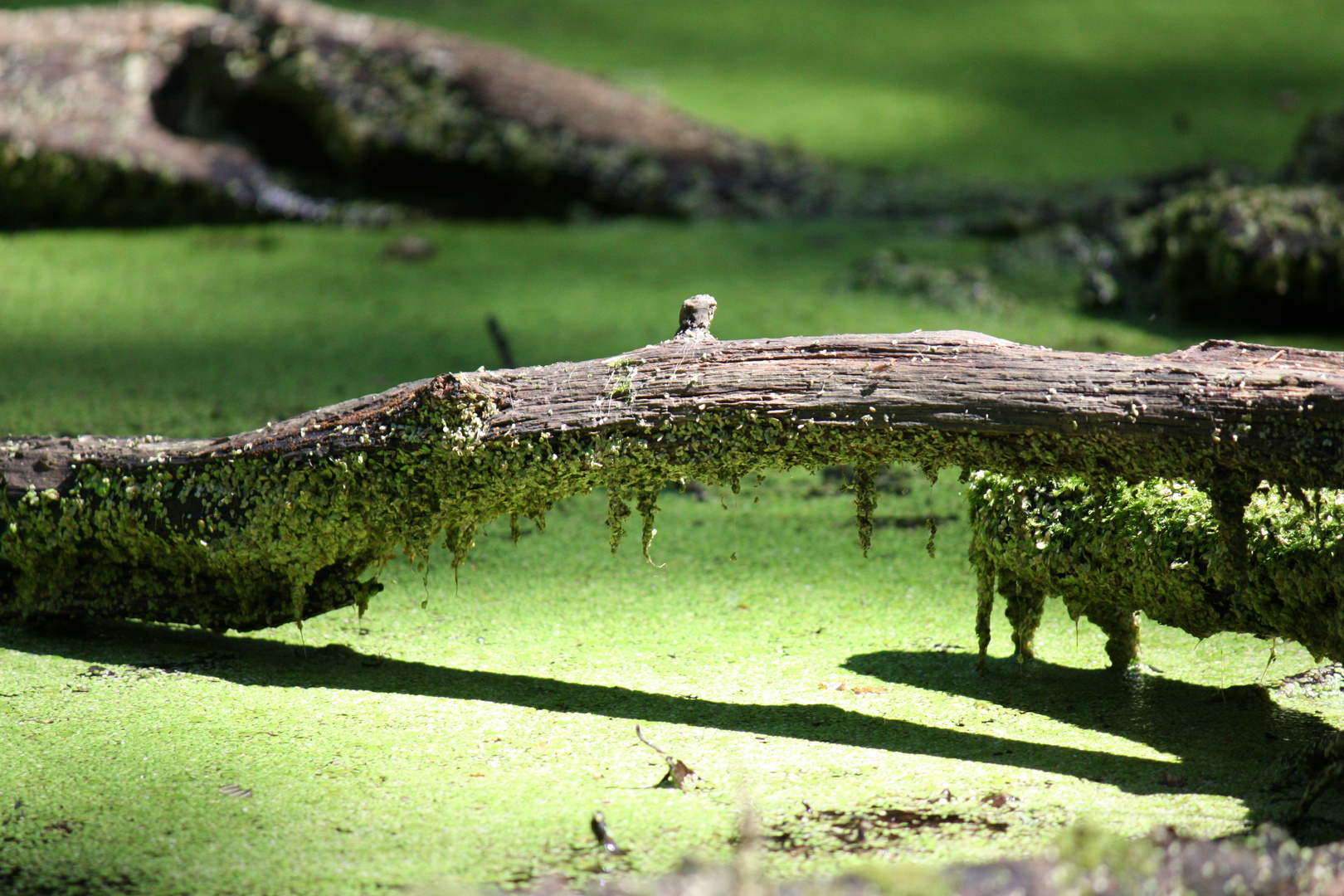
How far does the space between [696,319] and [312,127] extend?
9.25 feet

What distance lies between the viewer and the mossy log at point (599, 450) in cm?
144

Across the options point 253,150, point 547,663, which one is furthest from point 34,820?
point 253,150

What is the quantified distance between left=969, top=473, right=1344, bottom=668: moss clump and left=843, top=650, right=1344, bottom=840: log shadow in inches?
2.2

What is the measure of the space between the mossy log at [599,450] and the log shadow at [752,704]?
61 millimetres

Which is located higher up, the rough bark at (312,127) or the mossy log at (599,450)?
the rough bark at (312,127)

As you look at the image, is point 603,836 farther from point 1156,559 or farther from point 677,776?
point 1156,559

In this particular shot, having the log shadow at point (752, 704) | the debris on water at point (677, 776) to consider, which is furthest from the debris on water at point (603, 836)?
the log shadow at point (752, 704)

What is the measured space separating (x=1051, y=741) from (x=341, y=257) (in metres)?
2.82

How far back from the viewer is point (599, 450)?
1.61 meters

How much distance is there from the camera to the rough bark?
381cm

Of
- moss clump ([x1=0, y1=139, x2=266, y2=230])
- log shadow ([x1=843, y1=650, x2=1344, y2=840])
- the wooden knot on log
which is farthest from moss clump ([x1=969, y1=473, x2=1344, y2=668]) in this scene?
moss clump ([x1=0, y1=139, x2=266, y2=230])

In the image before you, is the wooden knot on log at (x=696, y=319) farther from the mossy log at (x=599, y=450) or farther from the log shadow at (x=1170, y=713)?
the log shadow at (x=1170, y=713)

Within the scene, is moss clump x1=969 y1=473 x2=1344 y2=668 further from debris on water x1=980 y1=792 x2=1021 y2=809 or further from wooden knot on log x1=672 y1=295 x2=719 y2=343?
wooden knot on log x1=672 y1=295 x2=719 y2=343

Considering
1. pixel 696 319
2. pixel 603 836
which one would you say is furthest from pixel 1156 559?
pixel 603 836
